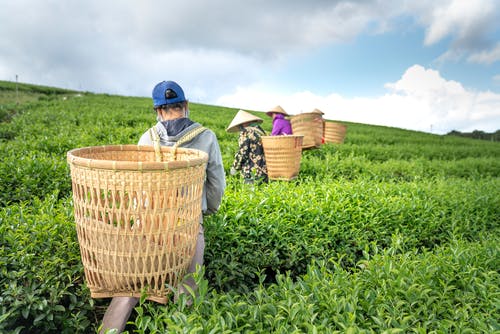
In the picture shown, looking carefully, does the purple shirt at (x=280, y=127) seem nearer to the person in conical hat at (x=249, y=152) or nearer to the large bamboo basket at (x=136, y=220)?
the person in conical hat at (x=249, y=152)

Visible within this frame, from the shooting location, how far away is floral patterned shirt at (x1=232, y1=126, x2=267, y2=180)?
576cm

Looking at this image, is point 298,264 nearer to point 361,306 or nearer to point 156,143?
point 361,306

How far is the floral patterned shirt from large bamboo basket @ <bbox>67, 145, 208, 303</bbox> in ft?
11.4

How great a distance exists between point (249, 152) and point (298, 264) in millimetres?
2402

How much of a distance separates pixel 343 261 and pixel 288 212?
0.76 m

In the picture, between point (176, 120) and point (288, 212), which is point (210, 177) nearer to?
point (176, 120)

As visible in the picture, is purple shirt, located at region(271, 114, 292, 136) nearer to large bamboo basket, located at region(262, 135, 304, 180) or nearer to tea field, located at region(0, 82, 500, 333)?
large bamboo basket, located at region(262, 135, 304, 180)

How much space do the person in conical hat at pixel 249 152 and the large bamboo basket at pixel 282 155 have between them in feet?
0.35

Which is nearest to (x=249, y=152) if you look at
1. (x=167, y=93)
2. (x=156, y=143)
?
(x=167, y=93)

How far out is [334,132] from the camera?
36.6 ft

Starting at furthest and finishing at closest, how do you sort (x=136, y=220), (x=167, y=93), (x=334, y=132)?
(x=334, y=132) < (x=167, y=93) < (x=136, y=220)

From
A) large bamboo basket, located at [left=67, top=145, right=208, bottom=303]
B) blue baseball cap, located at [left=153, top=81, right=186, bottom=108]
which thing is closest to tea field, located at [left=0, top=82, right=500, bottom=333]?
large bamboo basket, located at [left=67, top=145, right=208, bottom=303]

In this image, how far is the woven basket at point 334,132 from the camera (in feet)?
36.4

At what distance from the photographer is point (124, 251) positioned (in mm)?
2111
